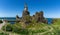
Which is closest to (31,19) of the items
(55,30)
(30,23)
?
(30,23)

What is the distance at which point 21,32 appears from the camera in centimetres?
655

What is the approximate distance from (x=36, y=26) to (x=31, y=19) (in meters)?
0.35

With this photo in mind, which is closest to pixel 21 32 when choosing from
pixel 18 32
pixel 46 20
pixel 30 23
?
pixel 18 32

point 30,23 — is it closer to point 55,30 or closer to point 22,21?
point 22,21

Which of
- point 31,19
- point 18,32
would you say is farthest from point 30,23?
point 18,32

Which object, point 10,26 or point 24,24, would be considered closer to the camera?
point 10,26

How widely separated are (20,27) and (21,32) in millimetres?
259

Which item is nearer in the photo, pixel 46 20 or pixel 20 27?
pixel 20 27

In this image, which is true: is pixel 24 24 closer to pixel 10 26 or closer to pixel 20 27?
pixel 20 27

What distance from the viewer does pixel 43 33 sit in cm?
668

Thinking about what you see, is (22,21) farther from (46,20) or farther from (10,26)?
→ (46,20)

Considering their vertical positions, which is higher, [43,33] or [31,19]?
[31,19]

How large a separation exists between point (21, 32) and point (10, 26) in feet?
1.61

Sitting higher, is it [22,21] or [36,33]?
[22,21]
